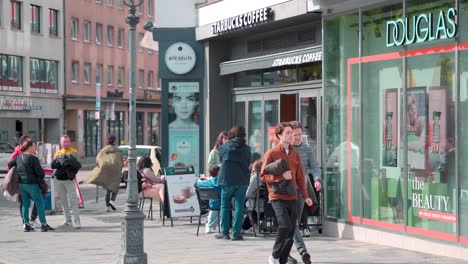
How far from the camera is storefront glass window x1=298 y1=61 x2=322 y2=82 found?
713 inches

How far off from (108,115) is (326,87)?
49588 millimetres

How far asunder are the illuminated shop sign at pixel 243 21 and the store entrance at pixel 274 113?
1.51 m

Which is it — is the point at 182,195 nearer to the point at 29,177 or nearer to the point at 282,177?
the point at 29,177

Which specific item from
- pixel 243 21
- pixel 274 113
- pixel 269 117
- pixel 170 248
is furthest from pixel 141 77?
pixel 170 248

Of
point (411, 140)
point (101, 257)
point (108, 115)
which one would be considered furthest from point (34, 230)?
point (108, 115)

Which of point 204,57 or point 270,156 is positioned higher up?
point 204,57

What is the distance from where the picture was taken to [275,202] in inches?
467

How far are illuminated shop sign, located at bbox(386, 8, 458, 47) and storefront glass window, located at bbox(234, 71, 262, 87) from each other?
21.9 feet

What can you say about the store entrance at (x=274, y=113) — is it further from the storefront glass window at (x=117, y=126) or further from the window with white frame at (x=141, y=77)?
the window with white frame at (x=141, y=77)

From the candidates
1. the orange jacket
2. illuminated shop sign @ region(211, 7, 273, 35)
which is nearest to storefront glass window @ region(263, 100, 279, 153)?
illuminated shop sign @ region(211, 7, 273, 35)

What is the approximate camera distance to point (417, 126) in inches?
549

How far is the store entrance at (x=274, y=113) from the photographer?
60.2 feet

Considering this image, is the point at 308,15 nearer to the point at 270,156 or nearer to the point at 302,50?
the point at 302,50

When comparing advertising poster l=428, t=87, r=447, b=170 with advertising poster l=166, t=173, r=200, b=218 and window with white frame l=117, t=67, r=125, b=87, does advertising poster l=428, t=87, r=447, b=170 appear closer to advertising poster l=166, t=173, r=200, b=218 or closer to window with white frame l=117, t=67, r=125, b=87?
advertising poster l=166, t=173, r=200, b=218
